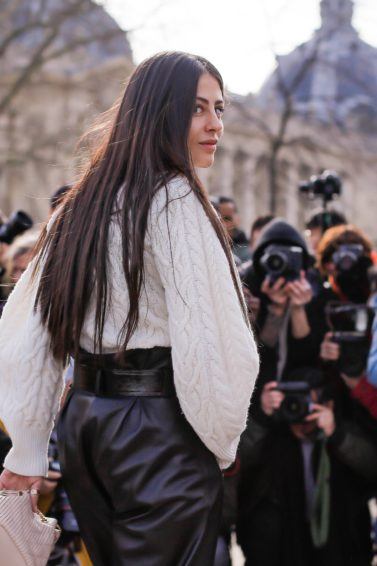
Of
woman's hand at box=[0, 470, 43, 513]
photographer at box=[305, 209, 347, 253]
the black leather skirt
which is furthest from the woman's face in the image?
photographer at box=[305, 209, 347, 253]

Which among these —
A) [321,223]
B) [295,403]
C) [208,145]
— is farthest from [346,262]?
[208,145]

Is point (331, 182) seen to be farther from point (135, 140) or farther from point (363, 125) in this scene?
point (363, 125)

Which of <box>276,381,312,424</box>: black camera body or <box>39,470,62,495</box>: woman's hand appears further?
<box>276,381,312,424</box>: black camera body

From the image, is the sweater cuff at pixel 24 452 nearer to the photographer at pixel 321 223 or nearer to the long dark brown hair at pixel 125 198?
the long dark brown hair at pixel 125 198

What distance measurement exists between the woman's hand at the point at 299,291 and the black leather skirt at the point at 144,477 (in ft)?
6.95

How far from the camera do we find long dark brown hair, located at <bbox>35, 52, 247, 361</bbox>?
2.71 m

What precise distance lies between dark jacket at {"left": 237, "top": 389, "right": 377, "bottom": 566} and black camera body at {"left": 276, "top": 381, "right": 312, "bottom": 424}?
0.18 m

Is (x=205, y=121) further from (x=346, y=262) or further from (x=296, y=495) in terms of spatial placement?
(x=296, y=495)

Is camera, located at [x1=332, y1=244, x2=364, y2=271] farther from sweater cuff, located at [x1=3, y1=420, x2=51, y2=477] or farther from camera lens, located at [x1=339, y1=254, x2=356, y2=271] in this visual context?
sweater cuff, located at [x1=3, y1=420, x2=51, y2=477]

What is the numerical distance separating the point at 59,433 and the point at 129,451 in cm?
28

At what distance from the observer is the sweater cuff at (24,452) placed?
9.04ft

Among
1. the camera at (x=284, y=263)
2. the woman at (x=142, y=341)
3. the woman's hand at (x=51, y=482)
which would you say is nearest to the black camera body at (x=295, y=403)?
the camera at (x=284, y=263)

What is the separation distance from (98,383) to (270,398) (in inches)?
84.4

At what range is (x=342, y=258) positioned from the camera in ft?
17.0
